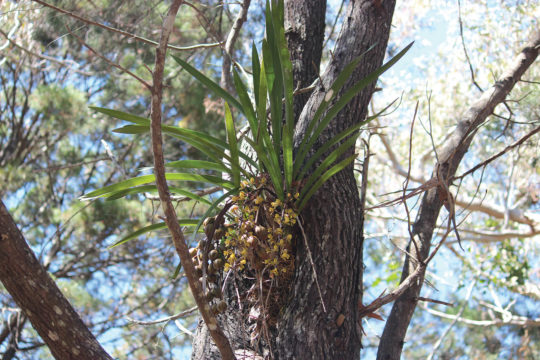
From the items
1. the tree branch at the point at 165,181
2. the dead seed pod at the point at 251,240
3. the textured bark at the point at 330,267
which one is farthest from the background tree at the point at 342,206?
the tree branch at the point at 165,181

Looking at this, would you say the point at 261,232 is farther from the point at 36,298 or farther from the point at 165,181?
the point at 36,298

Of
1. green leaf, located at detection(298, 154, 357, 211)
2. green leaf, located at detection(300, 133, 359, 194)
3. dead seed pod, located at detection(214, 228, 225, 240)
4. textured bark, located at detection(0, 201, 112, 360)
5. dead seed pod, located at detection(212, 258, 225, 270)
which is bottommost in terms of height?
textured bark, located at detection(0, 201, 112, 360)

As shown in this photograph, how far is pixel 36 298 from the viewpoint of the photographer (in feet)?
3.98

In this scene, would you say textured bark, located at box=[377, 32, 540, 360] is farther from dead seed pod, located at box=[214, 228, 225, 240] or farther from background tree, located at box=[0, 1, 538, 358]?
dead seed pod, located at box=[214, 228, 225, 240]

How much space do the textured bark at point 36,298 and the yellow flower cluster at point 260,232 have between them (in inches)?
15.5

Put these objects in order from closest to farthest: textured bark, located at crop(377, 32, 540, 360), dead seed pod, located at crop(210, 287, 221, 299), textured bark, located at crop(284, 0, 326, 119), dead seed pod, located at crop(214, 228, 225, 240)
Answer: dead seed pod, located at crop(210, 287, 221, 299) → dead seed pod, located at crop(214, 228, 225, 240) → textured bark, located at crop(377, 32, 540, 360) → textured bark, located at crop(284, 0, 326, 119)

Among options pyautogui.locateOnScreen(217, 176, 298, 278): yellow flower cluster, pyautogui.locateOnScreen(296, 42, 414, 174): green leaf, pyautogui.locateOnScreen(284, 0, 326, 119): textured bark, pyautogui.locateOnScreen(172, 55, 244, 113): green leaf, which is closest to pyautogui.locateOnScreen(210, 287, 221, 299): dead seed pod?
pyautogui.locateOnScreen(217, 176, 298, 278): yellow flower cluster

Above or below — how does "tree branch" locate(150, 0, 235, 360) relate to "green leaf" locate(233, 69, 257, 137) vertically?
below

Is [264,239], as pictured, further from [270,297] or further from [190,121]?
[190,121]

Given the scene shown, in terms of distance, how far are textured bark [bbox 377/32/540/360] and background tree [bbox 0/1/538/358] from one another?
0.02m

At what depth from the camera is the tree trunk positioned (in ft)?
4.50

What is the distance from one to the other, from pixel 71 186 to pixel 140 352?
6.54 ft

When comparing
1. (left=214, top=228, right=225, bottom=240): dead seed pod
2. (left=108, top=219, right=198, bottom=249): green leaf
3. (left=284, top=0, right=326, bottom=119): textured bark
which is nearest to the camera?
(left=214, top=228, right=225, bottom=240): dead seed pod

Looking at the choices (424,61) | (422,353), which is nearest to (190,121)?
(424,61)
